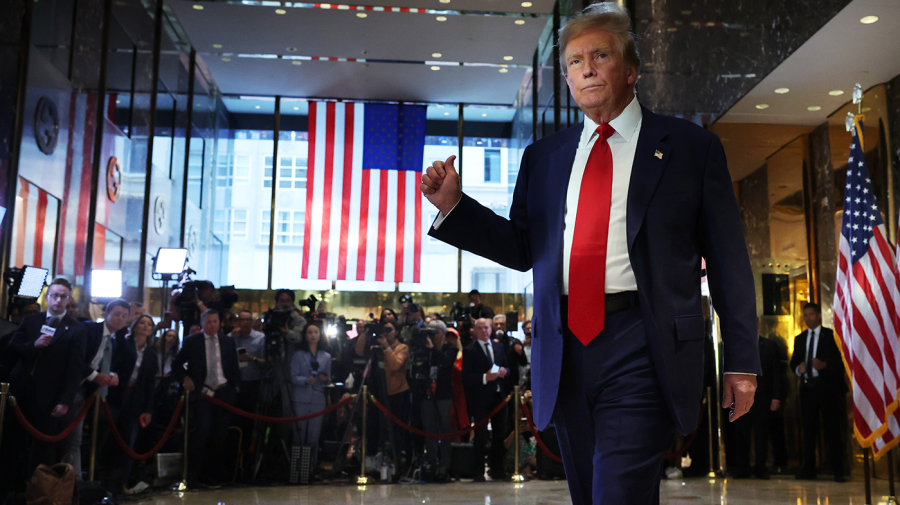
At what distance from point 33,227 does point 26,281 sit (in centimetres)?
129

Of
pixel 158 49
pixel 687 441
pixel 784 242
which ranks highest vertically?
pixel 158 49

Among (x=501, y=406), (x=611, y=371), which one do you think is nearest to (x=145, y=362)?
(x=501, y=406)

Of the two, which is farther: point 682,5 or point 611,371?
point 682,5

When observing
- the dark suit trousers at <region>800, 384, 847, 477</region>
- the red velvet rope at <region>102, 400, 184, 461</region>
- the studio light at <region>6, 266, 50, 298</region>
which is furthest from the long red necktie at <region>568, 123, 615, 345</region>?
the dark suit trousers at <region>800, 384, 847, 477</region>

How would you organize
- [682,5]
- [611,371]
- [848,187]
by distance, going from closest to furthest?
[611,371], [848,187], [682,5]

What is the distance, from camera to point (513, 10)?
11.7 metres

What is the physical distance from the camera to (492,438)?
321 inches

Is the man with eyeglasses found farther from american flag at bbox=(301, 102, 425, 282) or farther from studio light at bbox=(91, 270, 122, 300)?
american flag at bbox=(301, 102, 425, 282)

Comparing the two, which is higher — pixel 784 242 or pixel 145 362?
pixel 784 242

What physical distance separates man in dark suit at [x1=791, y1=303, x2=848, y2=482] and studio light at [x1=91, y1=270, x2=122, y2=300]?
7163 mm

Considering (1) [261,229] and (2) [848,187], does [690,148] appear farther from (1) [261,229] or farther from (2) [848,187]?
(1) [261,229]

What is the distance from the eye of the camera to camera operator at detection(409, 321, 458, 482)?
7973 millimetres

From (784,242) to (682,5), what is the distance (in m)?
2.73

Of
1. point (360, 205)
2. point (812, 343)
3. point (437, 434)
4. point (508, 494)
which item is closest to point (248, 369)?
point (437, 434)
